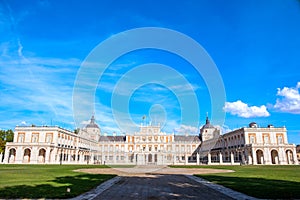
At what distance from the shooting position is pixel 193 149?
271 ft

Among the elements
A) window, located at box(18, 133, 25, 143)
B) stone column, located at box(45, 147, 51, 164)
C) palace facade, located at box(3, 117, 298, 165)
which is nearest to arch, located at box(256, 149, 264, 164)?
palace facade, located at box(3, 117, 298, 165)

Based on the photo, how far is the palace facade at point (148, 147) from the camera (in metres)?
48.8

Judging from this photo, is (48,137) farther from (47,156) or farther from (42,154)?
(47,156)

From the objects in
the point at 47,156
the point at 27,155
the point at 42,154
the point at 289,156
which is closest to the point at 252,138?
the point at 289,156

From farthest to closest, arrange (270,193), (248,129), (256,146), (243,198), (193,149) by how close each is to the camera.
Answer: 1. (193,149)
2. (248,129)
3. (256,146)
4. (270,193)
5. (243,198)

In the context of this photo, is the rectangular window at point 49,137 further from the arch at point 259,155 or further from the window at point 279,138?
the window at point 279,138

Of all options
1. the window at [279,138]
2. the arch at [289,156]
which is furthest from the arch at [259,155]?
the arch at [289,156]

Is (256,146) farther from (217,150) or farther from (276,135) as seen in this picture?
(217,150)

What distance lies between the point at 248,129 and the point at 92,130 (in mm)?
54523

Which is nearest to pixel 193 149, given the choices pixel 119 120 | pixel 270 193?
pixel 119 120

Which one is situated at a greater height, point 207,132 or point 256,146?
point 207,132

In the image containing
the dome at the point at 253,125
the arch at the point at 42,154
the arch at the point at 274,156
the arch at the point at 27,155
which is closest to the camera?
the arch at the point at 274,156

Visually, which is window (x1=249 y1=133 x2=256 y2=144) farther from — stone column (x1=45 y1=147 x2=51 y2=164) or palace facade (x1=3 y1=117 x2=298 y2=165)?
stone column (x1=45 y1=147 x2=51 y2=164)

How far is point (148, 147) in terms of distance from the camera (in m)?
80.1
